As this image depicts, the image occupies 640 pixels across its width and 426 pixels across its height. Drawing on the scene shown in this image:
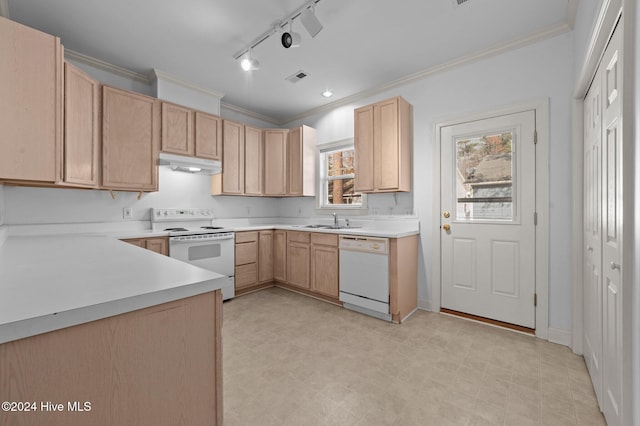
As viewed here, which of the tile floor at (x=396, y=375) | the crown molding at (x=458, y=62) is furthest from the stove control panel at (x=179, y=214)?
the crown molding at (x=458, y=62)

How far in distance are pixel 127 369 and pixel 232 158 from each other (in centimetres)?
361

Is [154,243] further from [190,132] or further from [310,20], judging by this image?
[310,20]

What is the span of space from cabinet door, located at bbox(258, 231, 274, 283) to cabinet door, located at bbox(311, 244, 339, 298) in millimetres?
825

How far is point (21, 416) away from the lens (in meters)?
0.62

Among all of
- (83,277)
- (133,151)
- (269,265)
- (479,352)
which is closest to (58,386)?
(83,277)

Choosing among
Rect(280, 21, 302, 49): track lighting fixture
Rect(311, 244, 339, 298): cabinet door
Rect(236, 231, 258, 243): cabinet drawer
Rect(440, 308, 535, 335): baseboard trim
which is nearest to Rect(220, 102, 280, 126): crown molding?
Rect(236, 231, 258, 243): cabinet drawer

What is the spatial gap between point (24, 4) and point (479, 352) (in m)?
4.64

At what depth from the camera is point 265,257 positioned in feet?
13.6

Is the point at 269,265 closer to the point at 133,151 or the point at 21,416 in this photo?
the point at 133,151

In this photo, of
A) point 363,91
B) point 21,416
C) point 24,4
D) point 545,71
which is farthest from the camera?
point 363,91

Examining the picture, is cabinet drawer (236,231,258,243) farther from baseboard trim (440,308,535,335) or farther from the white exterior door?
baseboard trim (440,308,535,335)

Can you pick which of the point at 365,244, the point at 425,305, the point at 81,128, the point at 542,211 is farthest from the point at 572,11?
the point at 81,128

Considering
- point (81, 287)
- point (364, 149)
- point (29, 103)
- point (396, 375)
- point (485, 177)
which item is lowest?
point (396, 375)

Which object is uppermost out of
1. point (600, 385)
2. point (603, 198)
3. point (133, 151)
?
point (133, 151)
